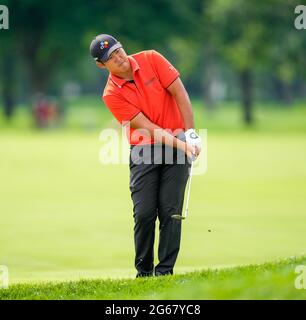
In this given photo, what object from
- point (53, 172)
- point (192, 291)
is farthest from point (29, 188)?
point (192, 291)

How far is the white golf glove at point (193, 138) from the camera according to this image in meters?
8.48

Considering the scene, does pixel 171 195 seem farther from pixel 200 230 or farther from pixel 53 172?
pixel 53 172

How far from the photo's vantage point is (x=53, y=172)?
27.6 meters

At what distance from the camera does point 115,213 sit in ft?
60.2

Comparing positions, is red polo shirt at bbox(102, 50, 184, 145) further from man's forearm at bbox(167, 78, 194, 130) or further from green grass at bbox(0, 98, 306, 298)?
green grass at bbox(0, 98, 306, 298)

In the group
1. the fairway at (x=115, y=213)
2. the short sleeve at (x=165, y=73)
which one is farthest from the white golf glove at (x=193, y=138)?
the fairway at (x=115, y=213)

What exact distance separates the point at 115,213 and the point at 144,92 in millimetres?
10026

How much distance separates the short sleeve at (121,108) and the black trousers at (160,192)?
0.33 meters

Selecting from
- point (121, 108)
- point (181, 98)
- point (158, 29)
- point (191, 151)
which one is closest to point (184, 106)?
point (181, 98)

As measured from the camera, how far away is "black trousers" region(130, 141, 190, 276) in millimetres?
8562

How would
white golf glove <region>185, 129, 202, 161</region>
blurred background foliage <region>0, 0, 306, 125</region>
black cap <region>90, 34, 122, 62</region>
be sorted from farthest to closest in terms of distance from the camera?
blurred background foliage <region>0, 0, 306, 125</region> → white golf glove <region>185, 129, 202, 161</region> → black cap <region>90, 34, 122, 62</region>

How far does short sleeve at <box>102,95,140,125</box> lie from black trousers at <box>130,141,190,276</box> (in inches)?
13.0

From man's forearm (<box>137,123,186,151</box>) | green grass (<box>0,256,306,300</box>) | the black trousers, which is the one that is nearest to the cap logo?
man's forearm (<box>137,123,186,151</box>)

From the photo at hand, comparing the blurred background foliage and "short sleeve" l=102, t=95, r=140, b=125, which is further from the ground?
the blurred background foliage
